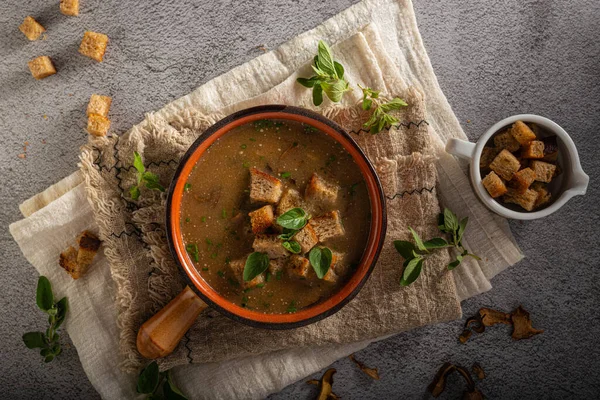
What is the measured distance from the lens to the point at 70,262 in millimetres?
2164

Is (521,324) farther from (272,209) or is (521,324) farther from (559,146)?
(272,209)

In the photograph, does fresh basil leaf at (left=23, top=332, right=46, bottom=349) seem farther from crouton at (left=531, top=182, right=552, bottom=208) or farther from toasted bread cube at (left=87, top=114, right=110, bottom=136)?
crouton at (left=531, top=182, right=552, bottom=208)

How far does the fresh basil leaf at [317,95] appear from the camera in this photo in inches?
81.0

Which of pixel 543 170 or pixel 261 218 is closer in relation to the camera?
pixel 261 218

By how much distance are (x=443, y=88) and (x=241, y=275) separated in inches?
50.0

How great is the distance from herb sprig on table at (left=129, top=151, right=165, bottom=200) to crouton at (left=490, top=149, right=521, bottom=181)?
4.46 ft

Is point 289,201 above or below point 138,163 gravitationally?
below

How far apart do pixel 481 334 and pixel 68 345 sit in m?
1.90

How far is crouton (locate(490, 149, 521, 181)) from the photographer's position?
6.66ft

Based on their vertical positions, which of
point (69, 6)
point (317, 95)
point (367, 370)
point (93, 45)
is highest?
point (69, 6)

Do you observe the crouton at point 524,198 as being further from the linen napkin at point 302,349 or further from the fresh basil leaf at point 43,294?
the fresh basil leaf at point 43,294

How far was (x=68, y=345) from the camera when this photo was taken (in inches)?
91.1

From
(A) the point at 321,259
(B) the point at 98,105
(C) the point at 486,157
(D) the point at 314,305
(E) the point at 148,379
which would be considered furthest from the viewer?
(B) the point at 98,105

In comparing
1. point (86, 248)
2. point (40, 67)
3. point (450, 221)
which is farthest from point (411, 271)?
point (40, 67)
